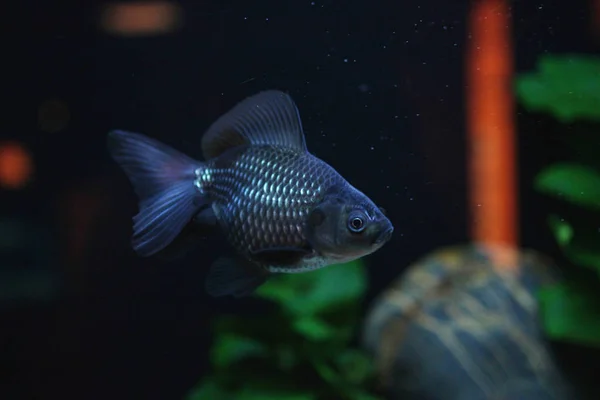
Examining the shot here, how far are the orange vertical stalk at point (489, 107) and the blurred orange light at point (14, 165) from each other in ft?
5.63

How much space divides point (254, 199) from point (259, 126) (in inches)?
6.8

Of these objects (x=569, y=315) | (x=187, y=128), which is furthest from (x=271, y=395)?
(x=187, y=128)

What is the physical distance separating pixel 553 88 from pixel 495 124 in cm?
89

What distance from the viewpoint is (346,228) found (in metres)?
1.21

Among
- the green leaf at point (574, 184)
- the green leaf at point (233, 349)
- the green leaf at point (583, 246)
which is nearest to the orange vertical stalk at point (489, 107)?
the green leaf at point (574, 184)

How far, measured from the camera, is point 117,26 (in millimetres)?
2309

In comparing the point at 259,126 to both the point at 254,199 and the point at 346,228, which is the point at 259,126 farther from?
the point at 346,228

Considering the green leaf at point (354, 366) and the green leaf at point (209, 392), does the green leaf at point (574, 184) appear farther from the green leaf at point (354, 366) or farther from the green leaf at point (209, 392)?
the green leaf at point (209, 392)

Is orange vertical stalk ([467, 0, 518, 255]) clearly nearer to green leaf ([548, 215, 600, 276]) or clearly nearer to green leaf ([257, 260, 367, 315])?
green leaf ([548, 215, 600, 276])

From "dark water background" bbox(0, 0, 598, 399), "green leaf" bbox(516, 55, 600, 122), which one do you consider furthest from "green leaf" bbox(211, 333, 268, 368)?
"green leaf" bbox(516, 55, 600, 122)

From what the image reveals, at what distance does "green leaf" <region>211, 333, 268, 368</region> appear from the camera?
307cm

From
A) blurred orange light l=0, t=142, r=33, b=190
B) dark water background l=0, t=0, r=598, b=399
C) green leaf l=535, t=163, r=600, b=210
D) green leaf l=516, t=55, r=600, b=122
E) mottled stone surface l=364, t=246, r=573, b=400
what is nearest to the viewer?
dark water background l=0, t=0, r=598, b=399

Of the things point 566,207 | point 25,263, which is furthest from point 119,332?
point 566,207

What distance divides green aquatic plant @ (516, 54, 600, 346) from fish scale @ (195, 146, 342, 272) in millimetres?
903
